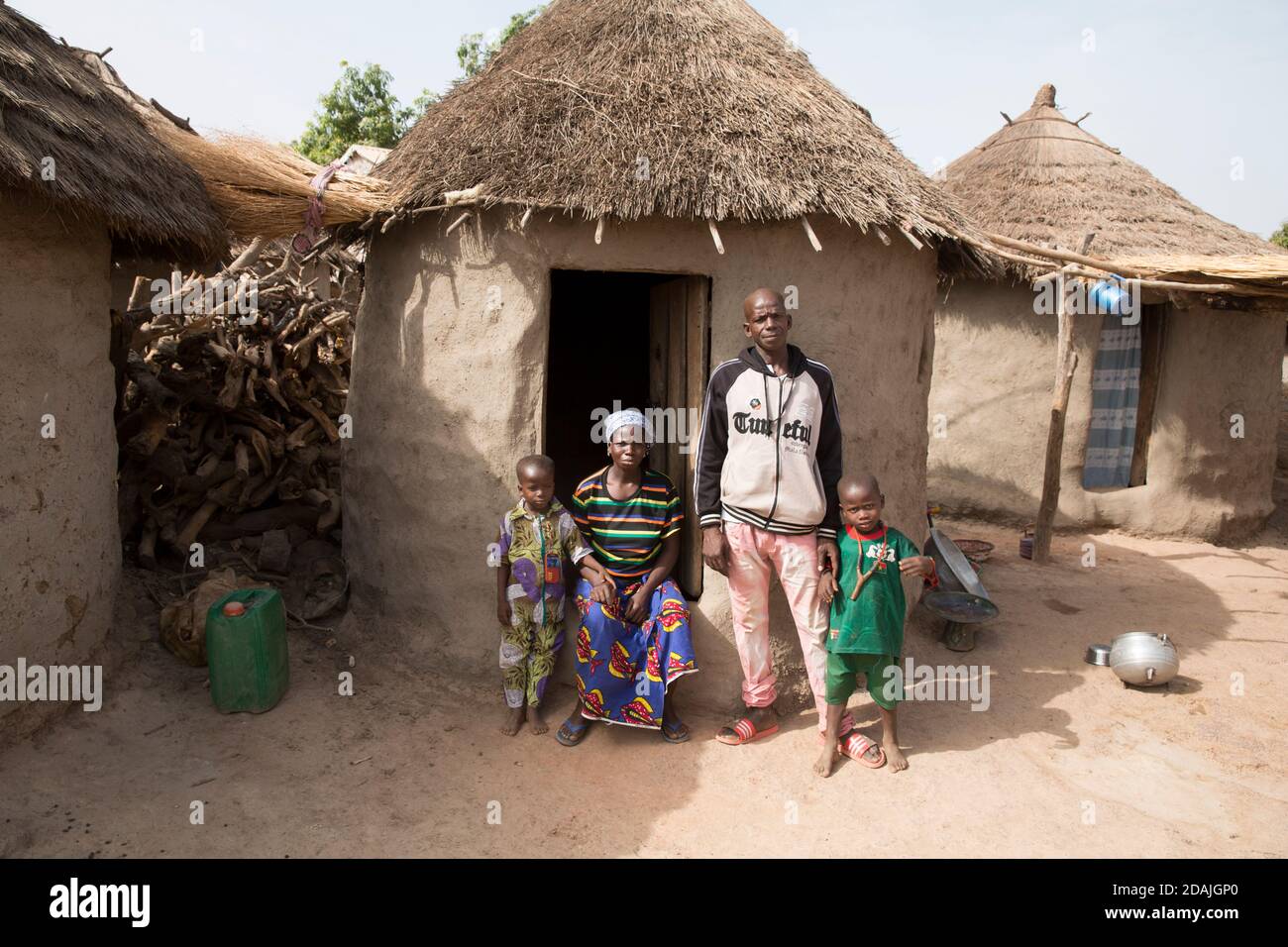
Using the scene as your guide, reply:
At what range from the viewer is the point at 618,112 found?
450 cm

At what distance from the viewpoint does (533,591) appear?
4.16 meters

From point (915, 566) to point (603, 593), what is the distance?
1.37m

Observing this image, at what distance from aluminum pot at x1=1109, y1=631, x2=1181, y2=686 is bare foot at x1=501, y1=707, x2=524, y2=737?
3.27 metres

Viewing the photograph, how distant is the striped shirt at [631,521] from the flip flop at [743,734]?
2.79 feet

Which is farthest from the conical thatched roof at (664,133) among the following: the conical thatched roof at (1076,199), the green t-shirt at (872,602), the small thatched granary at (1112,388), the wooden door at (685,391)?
the conical thatched roof at (1076,199)

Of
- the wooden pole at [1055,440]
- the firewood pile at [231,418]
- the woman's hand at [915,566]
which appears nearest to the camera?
the woman's hand at [915,566]

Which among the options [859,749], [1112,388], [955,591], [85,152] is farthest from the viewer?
[1112,388]

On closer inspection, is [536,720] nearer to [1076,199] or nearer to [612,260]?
[612,260]

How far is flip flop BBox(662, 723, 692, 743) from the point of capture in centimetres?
→ 423

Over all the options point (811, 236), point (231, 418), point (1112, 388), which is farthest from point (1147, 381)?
point (231, 418)

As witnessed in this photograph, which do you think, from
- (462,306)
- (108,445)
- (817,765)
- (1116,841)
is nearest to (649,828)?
(817,765)

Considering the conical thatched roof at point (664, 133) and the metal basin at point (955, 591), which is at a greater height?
the conical thatched roof at point (664, 133)

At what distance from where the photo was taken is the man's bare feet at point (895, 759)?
3.99m

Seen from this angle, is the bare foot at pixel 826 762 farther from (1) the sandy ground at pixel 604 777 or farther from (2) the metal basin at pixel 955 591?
(2) the metal basin at pixel 955 591
